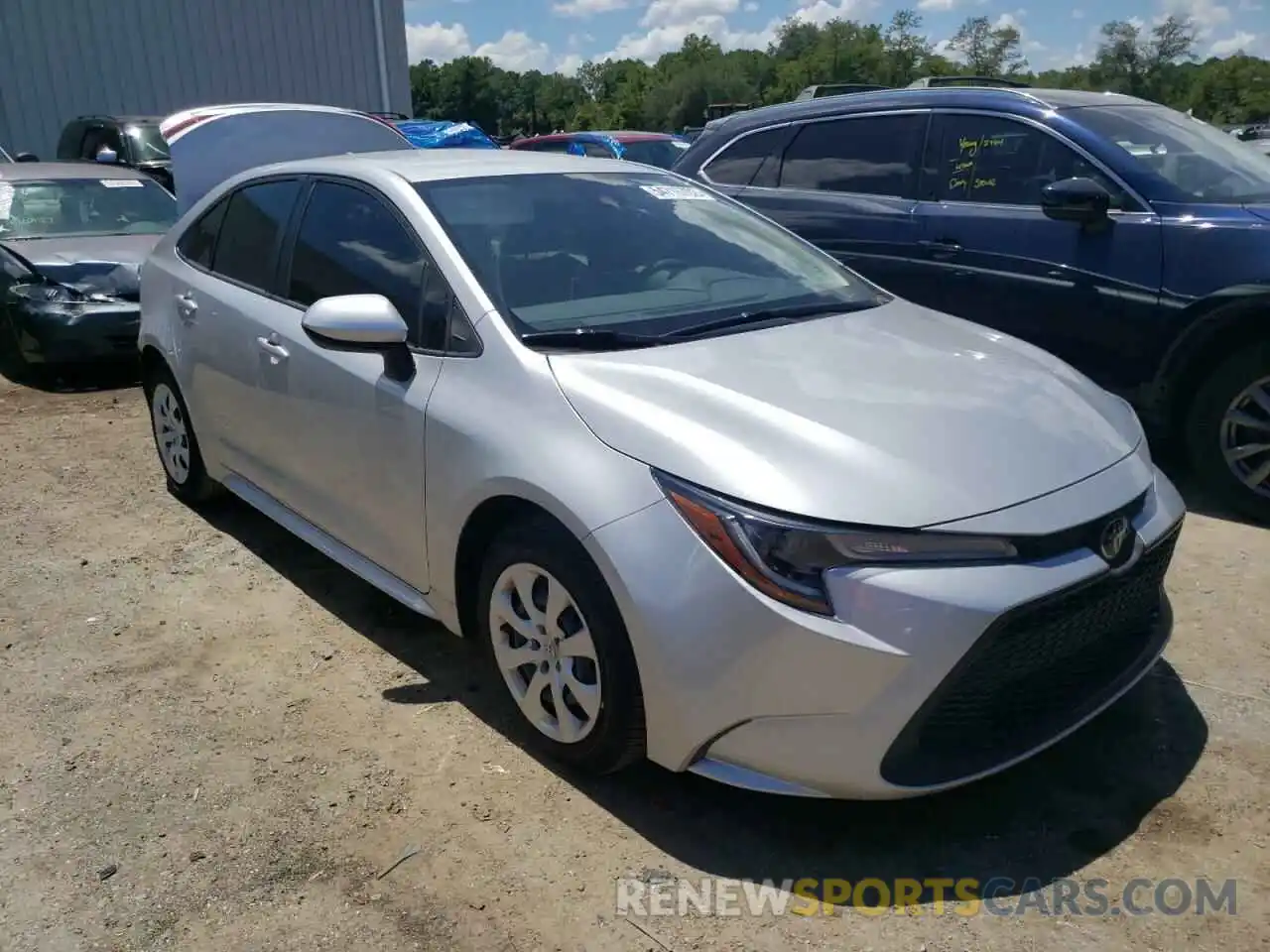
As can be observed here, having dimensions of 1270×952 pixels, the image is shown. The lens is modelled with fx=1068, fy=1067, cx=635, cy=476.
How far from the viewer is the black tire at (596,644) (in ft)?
8.11

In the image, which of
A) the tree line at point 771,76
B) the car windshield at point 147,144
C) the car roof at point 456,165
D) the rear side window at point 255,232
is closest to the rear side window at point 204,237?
the rear side window at point 255,232

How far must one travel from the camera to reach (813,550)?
2.24 m

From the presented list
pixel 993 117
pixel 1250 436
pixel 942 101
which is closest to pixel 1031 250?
pixel 993 117

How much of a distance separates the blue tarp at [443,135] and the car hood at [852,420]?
9.59 m

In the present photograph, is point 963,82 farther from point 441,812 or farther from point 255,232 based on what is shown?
point 441,812

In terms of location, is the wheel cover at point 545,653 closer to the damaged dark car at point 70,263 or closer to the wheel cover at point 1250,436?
the wheel cover at point 1250,436

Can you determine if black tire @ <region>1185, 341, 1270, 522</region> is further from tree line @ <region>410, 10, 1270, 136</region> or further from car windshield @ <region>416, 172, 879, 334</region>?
tree line @ <region>410, 10, 1270, 136</region>

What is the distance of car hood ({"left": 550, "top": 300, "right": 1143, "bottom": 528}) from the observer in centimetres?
232

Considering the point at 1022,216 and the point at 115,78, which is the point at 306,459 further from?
the point at 115,78

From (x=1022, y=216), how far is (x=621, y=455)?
3.34m

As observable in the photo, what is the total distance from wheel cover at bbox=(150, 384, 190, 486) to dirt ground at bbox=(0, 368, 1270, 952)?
1.02m

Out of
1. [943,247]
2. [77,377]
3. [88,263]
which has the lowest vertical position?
[77,377]

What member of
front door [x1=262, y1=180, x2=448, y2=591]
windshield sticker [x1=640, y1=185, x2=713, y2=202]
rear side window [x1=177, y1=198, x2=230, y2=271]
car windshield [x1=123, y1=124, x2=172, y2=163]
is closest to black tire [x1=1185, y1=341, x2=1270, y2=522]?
windshield sticker [x1=640, y1=185, x2=713, y2=202]

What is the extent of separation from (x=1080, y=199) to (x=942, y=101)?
109 centimetres
